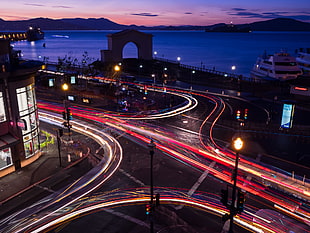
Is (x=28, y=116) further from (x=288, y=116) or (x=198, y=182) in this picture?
(x=288, y=116)

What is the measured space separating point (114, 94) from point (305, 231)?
37376mm

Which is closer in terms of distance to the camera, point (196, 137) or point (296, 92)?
point (196, 137)

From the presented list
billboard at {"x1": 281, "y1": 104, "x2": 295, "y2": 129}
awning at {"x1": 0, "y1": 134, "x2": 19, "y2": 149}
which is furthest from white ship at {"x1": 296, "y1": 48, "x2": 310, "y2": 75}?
awning at {"x1": 0, "y1": 134, "x2": 19, "y2": 149}

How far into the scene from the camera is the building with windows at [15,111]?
839 inches

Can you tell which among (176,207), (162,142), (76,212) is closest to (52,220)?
(76,212)

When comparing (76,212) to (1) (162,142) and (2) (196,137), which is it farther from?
(2) (196,137)

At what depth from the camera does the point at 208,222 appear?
16.3m

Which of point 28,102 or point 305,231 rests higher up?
point 28,102

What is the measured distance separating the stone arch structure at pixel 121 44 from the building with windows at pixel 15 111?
2158 inches

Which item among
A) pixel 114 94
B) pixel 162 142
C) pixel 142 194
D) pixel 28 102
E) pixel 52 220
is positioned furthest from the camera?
pixel 114 94

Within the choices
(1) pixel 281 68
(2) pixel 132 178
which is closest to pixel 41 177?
(2) pixel 132 178

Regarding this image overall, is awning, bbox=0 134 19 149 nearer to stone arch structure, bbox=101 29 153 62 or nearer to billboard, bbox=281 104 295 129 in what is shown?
billboard, bbox=281 104 295 129

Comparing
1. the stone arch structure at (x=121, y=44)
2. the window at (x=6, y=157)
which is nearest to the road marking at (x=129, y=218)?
the window at (x=6, y=157)

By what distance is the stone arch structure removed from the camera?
3067 inches
